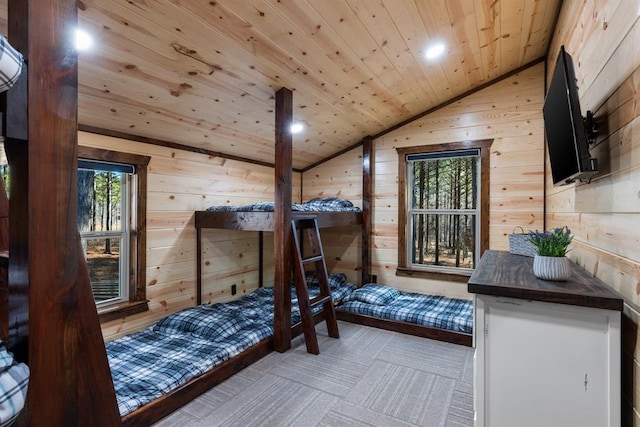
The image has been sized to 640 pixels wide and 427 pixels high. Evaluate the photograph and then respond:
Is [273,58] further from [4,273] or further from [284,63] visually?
[4,273]

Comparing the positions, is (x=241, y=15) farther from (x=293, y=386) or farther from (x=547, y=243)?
(x=293, y=386)

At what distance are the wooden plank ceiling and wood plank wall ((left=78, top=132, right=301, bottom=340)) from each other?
213 millimetres

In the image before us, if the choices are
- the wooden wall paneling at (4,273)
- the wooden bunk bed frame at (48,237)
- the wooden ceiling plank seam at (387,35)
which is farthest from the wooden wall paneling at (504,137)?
the wooden wall paneling at (4,273)

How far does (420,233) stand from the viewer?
4.11 metres

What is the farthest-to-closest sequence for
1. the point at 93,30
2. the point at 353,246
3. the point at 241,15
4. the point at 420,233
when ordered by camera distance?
1. the point at 353,246
2. the point at 420,233
3. the point at 241,15
4. the point at 93,30

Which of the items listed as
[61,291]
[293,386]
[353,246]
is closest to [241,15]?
[61,291]

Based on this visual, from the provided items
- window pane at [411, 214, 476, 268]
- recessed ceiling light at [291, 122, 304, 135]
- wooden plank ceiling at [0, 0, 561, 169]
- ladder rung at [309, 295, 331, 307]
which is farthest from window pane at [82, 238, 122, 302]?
window pane at [411, 214, 476, 268]

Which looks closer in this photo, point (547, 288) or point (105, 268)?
point (547, 288)

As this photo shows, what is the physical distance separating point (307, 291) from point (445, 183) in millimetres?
2355

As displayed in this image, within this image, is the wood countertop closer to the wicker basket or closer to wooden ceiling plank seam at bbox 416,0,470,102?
the wicker basket

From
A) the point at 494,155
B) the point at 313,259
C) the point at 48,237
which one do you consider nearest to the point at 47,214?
the point at 48,237

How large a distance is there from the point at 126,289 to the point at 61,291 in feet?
8.35

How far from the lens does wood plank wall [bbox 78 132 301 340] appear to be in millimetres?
2934

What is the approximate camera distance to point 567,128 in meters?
1.49
